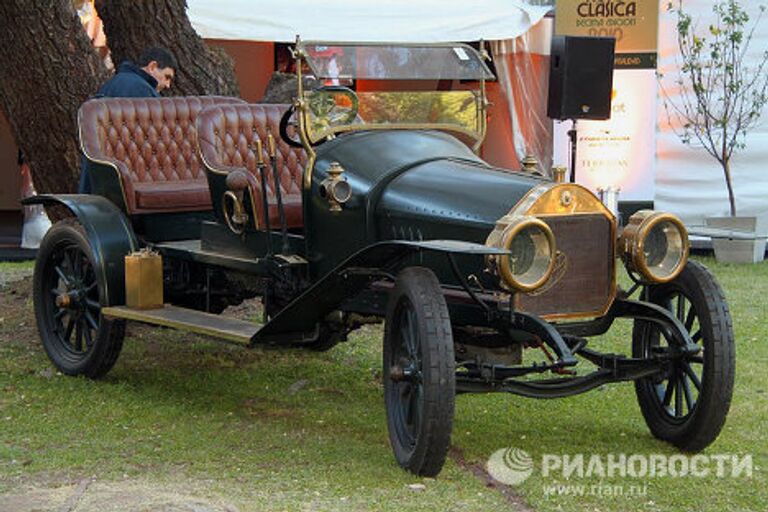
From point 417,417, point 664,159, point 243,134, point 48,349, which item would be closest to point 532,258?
point 417,417

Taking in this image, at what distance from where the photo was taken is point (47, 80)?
348 inches

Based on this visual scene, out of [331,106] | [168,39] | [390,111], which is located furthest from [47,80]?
[390,111]

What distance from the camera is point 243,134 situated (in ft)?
24.7

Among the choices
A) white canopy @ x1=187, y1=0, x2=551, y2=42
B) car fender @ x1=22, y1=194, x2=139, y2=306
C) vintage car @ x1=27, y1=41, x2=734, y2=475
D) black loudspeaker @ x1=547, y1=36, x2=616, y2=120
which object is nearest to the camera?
vintage car @ x1=27, y1=41, x2=734, y2=475

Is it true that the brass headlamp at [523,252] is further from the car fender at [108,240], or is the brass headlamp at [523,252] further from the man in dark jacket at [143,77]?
the man in dark jacket at [143,77]

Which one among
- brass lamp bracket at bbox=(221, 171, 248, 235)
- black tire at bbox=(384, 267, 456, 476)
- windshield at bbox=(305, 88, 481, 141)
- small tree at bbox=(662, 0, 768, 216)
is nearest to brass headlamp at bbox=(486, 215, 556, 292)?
black tire at bbox=(384, 267, 456, 476)

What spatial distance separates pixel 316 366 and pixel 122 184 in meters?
1.54

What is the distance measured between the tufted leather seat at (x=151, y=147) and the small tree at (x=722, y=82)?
6.78m

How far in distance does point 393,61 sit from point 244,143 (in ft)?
3.56

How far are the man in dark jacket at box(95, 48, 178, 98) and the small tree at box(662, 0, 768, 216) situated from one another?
6453mm

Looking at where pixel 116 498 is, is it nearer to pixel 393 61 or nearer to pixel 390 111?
pixel 390 111

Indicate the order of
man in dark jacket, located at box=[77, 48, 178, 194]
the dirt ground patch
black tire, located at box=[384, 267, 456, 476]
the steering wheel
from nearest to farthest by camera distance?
the dirt ground patch → black tire, located at box=[384, 267, 456, 476] → the steering wheel → man in dark jacket, located at box=[77, 48, 178, 194]

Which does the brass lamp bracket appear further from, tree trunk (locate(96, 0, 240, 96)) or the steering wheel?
tree trunk (locate(96, 0, 240, 96))

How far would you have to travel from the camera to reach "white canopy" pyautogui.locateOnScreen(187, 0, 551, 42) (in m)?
13.2
